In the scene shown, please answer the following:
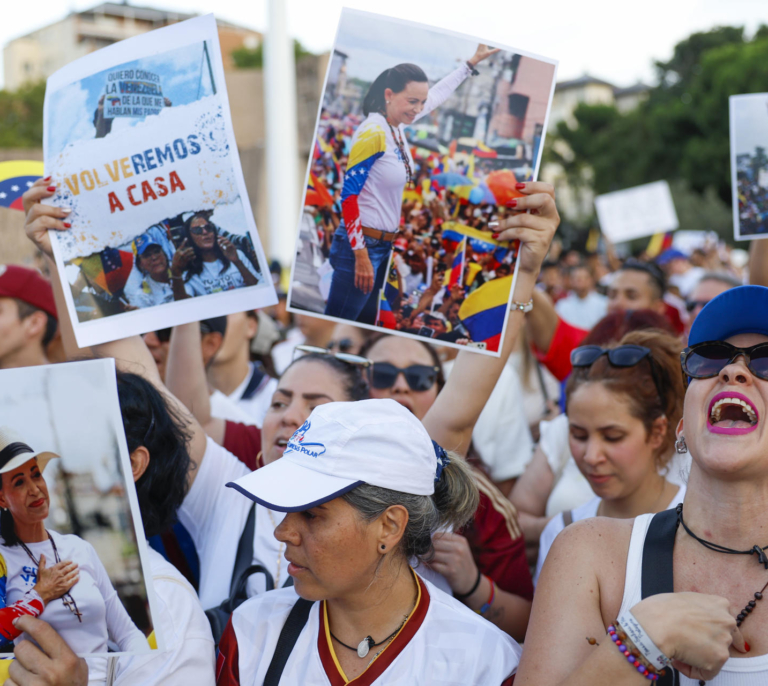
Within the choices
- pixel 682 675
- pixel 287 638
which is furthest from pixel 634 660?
pixel 287 638

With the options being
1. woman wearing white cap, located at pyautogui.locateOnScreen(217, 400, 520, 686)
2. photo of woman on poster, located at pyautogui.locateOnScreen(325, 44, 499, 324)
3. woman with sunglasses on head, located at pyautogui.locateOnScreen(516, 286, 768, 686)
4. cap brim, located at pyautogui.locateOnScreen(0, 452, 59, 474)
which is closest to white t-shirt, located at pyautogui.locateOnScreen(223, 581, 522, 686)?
woman wearing white cap, located at pyautogui.locateOnScreen(217, 400, 520, 686)

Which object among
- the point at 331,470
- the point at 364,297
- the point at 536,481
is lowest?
the point at 536,481

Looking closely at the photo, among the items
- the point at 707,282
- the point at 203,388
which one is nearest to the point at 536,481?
the point at 203,388

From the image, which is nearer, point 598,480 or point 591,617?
point 591,617

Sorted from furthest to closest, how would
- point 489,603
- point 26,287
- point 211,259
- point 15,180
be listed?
point 26,287 → point 15,180 → point 489,603 → point 211,259

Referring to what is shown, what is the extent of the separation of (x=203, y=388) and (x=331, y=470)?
128 cm

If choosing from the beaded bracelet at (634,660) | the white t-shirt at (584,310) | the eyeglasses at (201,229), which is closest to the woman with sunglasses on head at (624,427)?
the beaded bracelet at (634,660)

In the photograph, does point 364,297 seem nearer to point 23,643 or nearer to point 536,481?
point 23,643

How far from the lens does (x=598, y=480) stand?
2633 mm

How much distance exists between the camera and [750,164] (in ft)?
8.89

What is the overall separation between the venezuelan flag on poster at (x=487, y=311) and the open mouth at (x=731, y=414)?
A: 642 mm

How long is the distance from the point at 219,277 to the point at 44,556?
35.3 inches

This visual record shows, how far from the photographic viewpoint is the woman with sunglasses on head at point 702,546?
5.25ft

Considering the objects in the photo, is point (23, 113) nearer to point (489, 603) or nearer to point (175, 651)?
point (489, 603)
